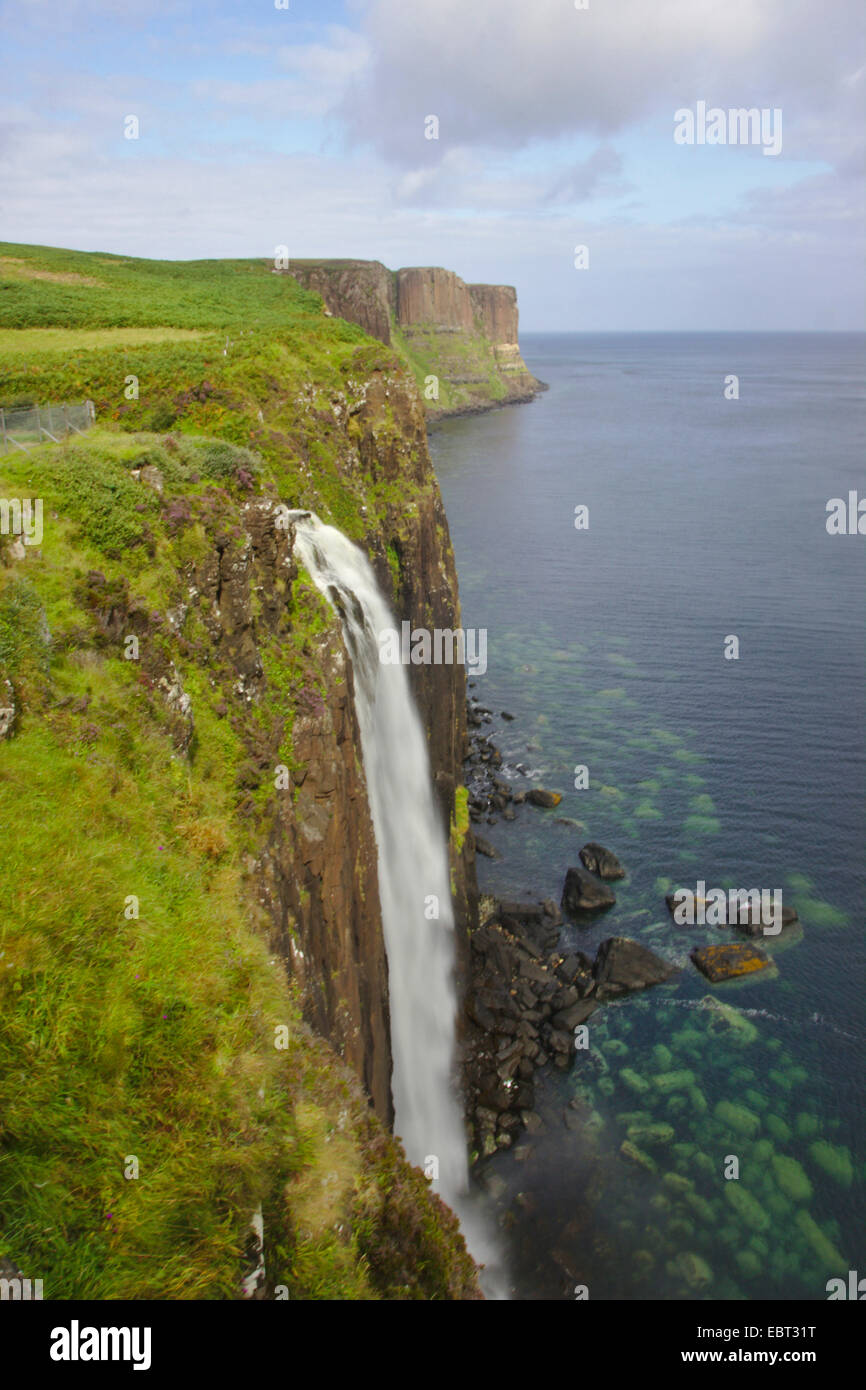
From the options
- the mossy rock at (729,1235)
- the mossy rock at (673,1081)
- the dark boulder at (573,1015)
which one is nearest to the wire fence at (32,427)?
the dark boulder at (573,1015)

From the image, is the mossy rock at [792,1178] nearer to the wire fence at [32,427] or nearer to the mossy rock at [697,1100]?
the mossy rock at [697,1100]

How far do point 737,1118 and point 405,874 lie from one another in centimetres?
1617

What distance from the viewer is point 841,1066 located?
33688 millimetres

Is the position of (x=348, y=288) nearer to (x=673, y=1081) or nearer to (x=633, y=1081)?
(x=633, y=1081)

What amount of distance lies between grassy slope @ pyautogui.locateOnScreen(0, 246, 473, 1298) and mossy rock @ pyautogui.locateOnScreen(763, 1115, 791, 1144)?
2119cm

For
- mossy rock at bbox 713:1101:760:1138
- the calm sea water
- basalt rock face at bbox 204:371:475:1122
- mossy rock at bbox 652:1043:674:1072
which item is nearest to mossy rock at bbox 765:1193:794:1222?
the calm sea water

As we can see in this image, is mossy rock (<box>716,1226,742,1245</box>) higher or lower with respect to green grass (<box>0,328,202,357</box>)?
lower

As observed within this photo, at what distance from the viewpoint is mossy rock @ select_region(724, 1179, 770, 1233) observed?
1131 inches

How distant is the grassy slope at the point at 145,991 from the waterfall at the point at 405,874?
197 inches

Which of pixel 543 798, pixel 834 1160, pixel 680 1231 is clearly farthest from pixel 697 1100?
pixel 543 798

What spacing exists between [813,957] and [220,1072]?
3485 cm

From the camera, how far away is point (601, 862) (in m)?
45.5

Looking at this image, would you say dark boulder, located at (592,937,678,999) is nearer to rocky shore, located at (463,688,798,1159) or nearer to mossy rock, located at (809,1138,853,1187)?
rocky shore, located at (463,688,798,1159)

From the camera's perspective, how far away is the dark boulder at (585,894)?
42.7 meters
